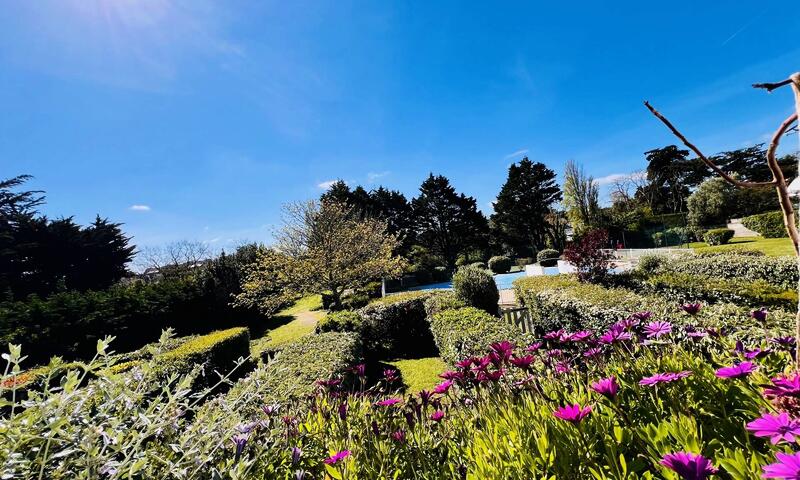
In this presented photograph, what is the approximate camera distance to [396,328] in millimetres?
10648

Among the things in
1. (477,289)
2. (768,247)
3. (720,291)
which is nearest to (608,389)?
(720,291)

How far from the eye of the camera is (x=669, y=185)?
40.5 m

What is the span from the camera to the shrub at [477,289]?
→ 10.1 m

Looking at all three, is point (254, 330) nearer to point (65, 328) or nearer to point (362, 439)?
point (65, 328)

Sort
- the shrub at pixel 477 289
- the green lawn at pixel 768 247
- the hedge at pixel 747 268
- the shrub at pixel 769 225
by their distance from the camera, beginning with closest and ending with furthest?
the hedge at pixel 747 268 < the shrub at pixel 477 289 < the green lawn at pixel 768 247 < the shrub at pixel 769 225

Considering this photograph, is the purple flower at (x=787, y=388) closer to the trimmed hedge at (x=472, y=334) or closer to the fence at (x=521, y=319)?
the trimmed hedge at (x=472, y=334)

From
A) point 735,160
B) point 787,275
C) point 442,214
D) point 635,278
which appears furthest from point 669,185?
point 635,278

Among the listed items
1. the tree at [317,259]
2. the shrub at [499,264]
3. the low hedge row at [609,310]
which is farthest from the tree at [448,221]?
the low hedge row at [609,310]

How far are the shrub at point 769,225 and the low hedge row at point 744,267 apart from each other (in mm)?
19337

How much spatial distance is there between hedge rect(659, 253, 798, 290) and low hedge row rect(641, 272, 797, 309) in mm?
2958

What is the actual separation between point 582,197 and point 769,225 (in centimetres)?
1289

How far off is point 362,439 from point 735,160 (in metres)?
55.4

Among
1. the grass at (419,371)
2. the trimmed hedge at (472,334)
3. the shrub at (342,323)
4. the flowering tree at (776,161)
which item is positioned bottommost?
the grass at (419,371)

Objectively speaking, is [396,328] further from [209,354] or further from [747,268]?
[747,268]
